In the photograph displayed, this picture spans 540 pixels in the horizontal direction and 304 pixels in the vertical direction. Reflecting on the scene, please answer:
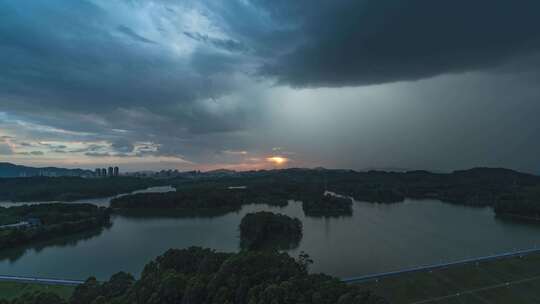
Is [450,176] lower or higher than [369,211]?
higher

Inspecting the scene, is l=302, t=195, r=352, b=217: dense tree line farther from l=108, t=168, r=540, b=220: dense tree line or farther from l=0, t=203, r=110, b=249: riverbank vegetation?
l=0, t=203, r=110, b=249: riverbank vegetation

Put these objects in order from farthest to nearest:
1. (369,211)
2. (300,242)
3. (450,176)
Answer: (450,176), (369,211), (300,242)

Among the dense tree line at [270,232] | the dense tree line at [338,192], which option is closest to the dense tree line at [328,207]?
the dense tree line at [338,192]

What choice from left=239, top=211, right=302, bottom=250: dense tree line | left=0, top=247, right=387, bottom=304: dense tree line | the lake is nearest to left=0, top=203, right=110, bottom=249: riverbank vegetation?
the lake

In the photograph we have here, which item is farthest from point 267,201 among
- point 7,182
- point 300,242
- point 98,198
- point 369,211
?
point 7,182

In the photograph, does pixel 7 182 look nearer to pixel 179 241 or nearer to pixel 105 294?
pixel 179 241

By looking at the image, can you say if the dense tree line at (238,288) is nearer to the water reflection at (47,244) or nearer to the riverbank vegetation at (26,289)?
the riverbank vegetation at (26,289)
